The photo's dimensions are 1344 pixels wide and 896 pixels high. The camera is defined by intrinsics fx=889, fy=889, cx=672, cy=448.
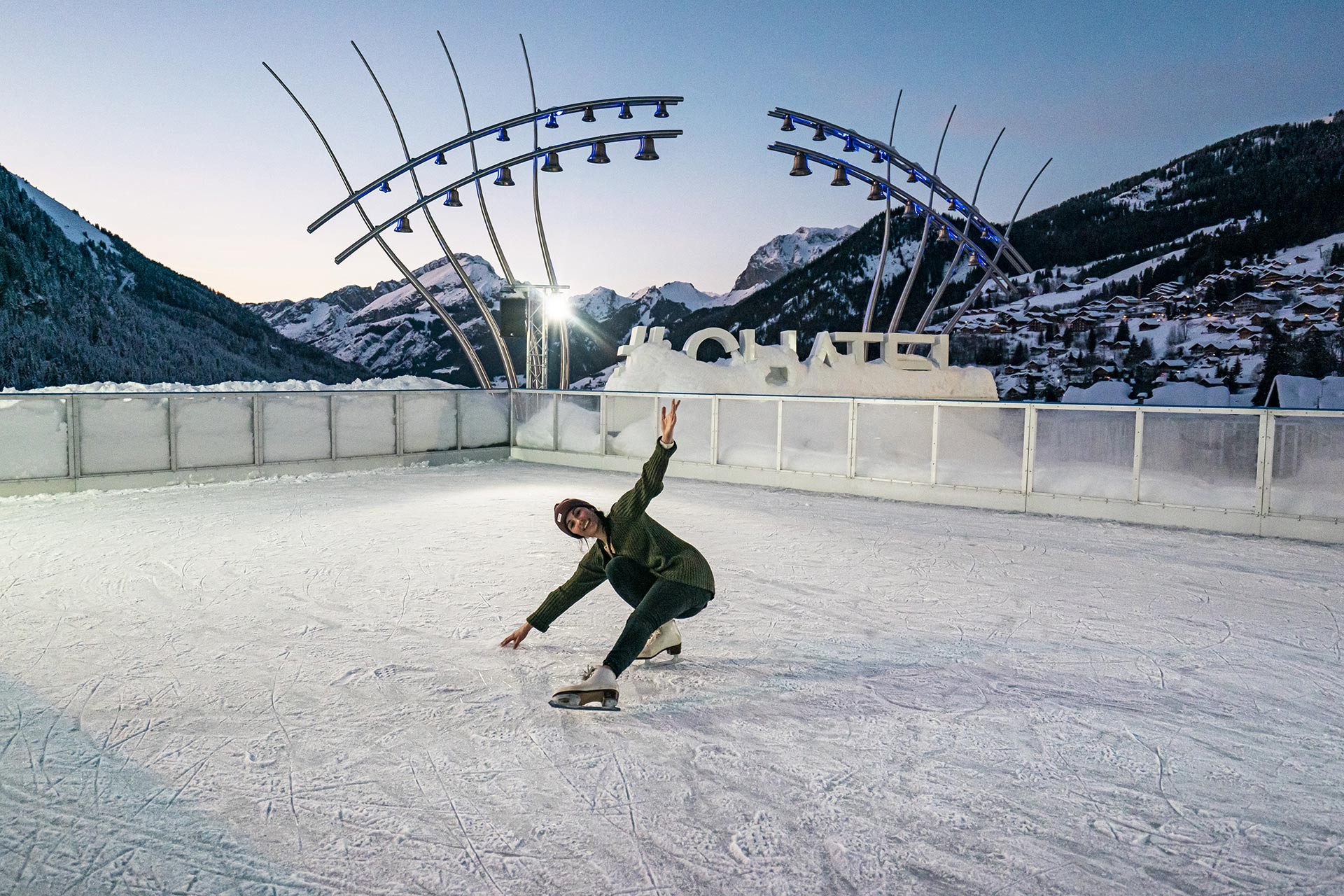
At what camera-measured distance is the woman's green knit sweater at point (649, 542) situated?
4570mm

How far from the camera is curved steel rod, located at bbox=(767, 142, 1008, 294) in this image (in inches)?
981

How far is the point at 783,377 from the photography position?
1072 inches

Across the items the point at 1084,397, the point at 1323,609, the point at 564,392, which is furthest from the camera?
the point at 1084,397

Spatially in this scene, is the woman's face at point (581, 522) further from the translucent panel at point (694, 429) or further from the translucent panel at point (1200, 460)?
the translucent panel at point (694, 429)

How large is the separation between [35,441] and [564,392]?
29.0ft

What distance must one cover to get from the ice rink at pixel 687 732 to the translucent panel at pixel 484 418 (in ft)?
33.1

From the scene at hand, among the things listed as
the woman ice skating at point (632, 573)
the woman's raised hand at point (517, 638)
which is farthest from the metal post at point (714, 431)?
the woman ice skating at point (632, 573)

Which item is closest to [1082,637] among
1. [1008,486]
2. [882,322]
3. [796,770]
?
[796,770]

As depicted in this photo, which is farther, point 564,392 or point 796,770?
point 564,392

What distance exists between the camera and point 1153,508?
35.3 ft

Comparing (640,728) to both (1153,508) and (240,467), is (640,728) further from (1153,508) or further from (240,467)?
(240,467)

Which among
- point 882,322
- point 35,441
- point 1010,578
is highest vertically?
point 882,322

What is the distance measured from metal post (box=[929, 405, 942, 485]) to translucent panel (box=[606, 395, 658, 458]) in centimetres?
534

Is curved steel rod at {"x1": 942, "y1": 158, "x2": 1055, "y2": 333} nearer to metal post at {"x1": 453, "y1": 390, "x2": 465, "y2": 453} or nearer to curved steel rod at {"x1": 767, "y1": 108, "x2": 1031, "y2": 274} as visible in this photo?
curved steel rod at {"x1": 767, "y1": 108, "x2": 1031, "y2": 274}
